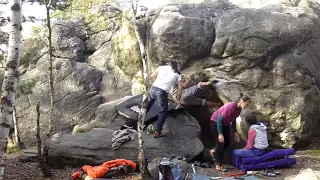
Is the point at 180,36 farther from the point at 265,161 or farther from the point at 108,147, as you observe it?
the point at 265,161

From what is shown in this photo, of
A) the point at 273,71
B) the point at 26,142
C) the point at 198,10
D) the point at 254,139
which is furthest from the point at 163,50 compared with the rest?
the point at 26,142

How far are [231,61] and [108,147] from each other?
571 cm

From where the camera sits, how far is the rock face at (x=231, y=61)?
12.2 meters

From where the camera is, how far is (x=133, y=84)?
15469 millimetres

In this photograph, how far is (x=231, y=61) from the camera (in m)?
12.8

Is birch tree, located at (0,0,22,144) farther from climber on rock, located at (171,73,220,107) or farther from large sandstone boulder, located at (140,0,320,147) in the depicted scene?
large sandstone boulder, located at (140,0,320,147)

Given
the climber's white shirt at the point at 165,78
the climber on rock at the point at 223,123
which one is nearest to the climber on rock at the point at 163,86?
the climber's white shirt at the point at 165,78

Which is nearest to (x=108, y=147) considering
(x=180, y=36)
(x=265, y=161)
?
(x=265, y=161)

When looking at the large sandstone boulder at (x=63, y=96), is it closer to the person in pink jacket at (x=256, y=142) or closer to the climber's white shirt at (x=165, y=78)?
the climber's white shirt at (x=165, y=78)

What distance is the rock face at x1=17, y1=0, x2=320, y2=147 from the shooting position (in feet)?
40.1

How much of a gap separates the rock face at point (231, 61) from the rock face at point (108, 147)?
10.2 ft

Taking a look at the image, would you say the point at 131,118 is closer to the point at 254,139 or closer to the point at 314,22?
the point at 254,139

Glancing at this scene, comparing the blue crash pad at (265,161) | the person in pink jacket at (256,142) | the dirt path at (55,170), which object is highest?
the person in pink jacket at (256,142)

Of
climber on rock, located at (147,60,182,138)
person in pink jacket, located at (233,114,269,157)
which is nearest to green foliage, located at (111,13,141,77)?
climber on rock, located at (147,60,182,138)
